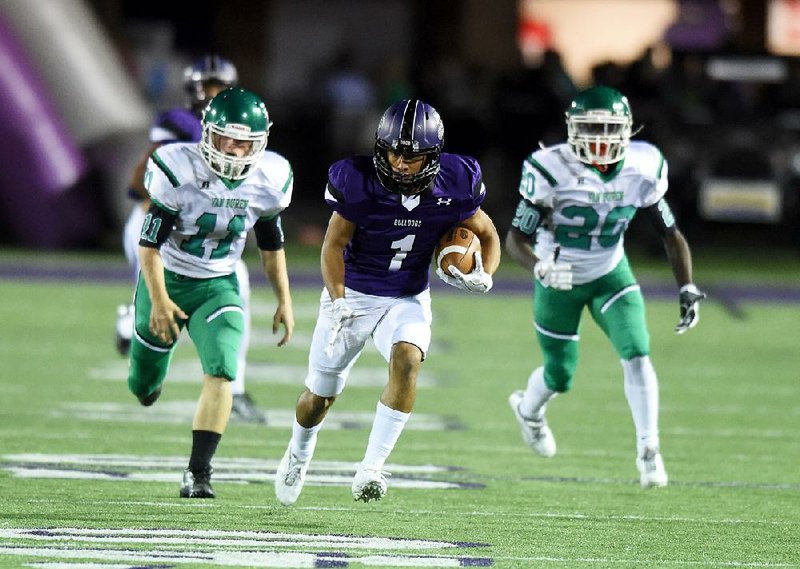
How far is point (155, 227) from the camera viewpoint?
5598 millimetres

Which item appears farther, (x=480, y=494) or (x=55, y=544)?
(x=480, y=494)

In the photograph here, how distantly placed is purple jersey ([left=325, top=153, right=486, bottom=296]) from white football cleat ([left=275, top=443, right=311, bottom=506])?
0.59m

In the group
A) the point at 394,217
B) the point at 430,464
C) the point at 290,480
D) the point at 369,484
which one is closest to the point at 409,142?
the point at 394,217

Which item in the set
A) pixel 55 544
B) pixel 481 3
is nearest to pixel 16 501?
pixel 55 544

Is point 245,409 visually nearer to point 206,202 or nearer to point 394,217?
point 206,202

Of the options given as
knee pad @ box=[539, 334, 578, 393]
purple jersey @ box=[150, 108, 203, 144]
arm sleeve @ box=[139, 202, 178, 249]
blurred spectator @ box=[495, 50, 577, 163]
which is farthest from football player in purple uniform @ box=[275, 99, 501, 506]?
blurred spectator @ box=[495, 50, 577, 163]

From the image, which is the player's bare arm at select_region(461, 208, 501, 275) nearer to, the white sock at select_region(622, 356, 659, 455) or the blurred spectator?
the white sock at select_region(622, 356, 659, 455)

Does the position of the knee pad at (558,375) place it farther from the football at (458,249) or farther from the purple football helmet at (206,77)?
the purple football helmet at (206,77)

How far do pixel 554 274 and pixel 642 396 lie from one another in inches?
24.4

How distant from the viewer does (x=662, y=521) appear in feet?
17.8

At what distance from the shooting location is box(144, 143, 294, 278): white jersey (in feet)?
18.5

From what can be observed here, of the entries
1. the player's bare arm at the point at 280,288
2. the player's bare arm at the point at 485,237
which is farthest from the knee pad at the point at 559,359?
the player's bare arm at the point at 280,288

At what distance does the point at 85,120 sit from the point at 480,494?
367 inches

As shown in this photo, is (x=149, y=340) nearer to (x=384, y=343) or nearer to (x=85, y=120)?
(x=384, y=343)
